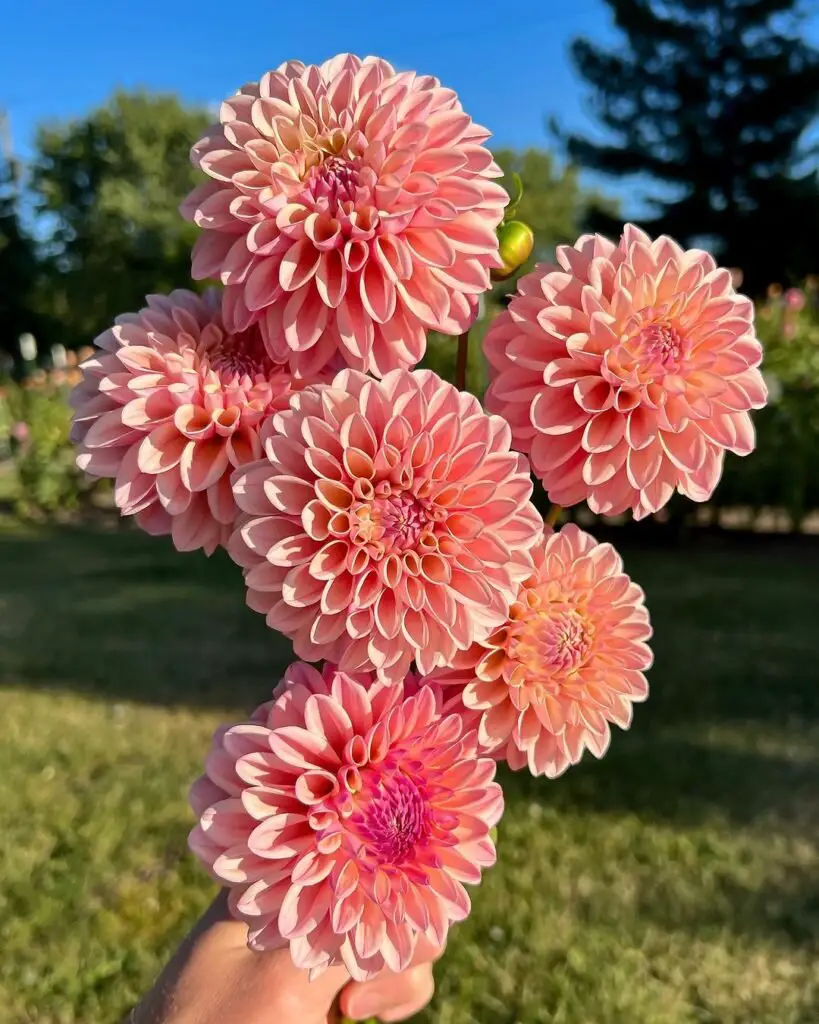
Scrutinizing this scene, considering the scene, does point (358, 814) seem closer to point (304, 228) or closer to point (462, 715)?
point (462, 715)

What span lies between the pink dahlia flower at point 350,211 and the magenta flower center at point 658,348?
141mm

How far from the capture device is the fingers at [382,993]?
936mm

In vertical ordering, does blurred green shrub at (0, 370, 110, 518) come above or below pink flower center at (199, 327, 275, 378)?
below

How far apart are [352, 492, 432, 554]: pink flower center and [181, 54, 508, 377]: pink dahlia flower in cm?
12

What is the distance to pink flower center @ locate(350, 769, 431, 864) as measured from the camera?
2.32ft

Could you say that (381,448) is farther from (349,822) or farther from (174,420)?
(349,822)

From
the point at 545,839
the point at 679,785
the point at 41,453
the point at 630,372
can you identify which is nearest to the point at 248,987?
the point at 630,372

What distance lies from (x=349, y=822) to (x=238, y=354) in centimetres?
41

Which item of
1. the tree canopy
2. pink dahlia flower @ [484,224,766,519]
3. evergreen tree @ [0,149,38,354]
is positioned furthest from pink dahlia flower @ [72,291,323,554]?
evergreen tree @ [0,149,38,354]

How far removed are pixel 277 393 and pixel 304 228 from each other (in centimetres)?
14

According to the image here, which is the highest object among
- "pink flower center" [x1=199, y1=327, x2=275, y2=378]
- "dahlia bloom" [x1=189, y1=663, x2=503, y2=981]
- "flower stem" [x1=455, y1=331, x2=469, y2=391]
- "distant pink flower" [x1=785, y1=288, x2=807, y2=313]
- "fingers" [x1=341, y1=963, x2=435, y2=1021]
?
"distant pink flower" [x1=785, y1=288, x2=807, y2=313]

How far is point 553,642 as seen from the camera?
77cm

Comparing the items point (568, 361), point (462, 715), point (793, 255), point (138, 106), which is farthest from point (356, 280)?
point (138, 106)

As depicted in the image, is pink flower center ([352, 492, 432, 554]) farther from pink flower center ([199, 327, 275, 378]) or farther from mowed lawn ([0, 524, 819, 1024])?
mowed lawn ([0, 524, 819, 1024])
